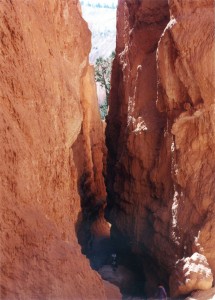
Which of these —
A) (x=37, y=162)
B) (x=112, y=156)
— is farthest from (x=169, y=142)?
(x=37, y=162)

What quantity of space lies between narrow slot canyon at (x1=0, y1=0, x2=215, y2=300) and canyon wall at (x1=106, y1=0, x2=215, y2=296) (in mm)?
37

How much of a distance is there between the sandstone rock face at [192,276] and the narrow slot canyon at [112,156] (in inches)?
1.2

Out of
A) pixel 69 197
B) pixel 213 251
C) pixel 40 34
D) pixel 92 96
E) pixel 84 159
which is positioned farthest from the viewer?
pixel 92 96

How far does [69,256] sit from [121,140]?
10705 mm

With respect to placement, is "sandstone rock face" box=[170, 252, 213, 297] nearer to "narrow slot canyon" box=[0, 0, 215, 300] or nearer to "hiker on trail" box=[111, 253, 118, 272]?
"narrow slot canyon" box=[0, 0, 215, 300]

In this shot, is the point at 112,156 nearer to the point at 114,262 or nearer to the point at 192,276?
the point at 114,262

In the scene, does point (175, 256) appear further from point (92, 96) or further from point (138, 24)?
point (92, 96)

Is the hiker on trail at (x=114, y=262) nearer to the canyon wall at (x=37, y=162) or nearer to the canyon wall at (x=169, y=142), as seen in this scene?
the canyon wall at (x=169, y=142)

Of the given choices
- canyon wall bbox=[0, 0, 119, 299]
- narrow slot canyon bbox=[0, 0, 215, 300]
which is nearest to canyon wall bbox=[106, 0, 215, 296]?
narrow slot canyon bbox=[0, 0, 215, 300]

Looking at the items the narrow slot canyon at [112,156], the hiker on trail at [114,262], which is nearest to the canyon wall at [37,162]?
the narrow slot canyon at [112,156]

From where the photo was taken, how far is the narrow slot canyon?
188 inches

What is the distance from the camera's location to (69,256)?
5.09m

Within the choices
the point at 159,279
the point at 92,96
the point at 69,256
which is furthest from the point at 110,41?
the point at 69,256

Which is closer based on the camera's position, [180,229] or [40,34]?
[40,34]
